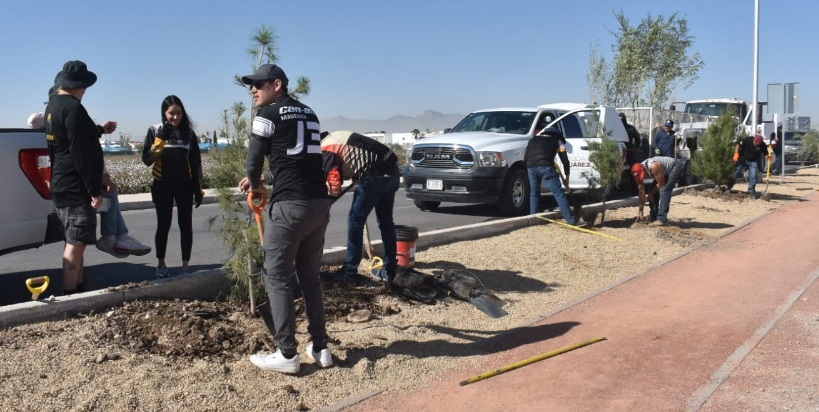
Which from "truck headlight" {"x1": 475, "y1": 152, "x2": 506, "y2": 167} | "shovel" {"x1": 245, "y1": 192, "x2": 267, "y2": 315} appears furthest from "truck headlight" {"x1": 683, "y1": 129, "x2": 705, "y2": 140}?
"shovel" {"x1": 245, "y1": 192, "x2": 267, "y2": 315}

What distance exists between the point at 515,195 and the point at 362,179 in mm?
6884

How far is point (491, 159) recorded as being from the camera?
12500mm

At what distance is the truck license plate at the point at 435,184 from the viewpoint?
12.9 m

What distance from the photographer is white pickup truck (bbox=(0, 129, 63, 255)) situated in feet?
17.8

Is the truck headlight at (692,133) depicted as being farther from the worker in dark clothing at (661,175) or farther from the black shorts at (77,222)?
the black shorts at (77,222)

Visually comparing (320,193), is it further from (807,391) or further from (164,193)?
(807,391)

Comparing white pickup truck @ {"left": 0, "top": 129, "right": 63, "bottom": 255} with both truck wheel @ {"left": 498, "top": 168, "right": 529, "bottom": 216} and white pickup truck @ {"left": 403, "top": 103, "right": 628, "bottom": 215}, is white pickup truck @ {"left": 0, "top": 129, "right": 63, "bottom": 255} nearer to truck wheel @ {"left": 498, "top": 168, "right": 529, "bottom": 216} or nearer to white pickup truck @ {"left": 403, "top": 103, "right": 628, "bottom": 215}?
white pickup truck @ {"left": 403, "top": 103, "right": 628, "bottom": 215}

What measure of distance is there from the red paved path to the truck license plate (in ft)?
16.4

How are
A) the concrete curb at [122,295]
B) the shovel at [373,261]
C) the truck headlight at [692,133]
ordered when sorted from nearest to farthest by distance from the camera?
the concrete curb at [122,295]
the shovel at [373,261]
the truck headlight at [692,133]

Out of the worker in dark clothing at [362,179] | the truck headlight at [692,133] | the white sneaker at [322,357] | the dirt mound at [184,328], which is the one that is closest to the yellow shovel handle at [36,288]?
the dirt mound at [184,328]

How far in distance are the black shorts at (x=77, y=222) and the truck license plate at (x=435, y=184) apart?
26.4 feet

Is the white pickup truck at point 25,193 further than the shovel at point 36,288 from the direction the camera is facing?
Yes

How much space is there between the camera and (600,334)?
594 cm

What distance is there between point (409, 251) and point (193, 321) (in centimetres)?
270
